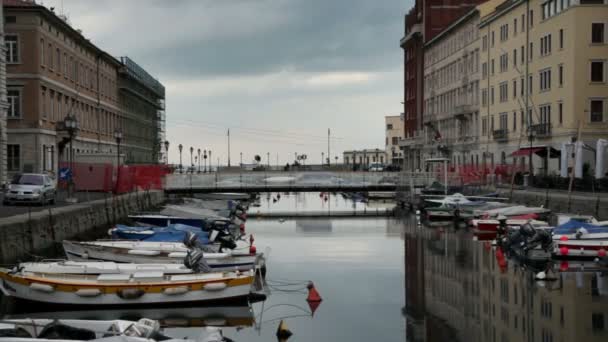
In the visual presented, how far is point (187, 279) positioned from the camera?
22.3 metres

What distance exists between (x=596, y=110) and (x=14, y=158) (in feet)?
147

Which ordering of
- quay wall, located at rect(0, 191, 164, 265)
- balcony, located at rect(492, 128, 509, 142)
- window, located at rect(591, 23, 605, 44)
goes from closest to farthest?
quay wall, located at rect(0, 191, 164, 265), window, located at rect(591, 23, 605, 44), balcony, located at rect(492, 128, 509, 142)

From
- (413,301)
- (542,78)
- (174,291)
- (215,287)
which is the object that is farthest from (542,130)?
(174,291)

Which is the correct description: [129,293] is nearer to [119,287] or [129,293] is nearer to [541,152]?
[119,287]

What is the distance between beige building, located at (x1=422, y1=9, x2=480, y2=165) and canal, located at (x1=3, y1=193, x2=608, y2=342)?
178ft

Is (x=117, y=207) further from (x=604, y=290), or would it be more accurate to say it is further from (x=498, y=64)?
(x=498, y=64)

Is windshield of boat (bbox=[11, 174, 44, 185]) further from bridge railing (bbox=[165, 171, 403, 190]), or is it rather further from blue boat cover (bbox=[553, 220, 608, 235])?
bridge railing (bbox=[165, 171, 403, 190])

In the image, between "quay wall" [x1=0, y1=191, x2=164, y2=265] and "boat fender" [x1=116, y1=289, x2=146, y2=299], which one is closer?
"boat fender" [x1=116, y1=289, x2=146, y2=299]

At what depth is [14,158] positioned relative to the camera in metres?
59.0

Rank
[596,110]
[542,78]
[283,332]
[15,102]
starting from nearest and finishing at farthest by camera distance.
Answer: [283,332], [15,102], [596,110], [542,78]

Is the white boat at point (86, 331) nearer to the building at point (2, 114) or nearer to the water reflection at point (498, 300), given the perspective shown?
the water reflection at point (498, 300)

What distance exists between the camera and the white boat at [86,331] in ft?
46.2

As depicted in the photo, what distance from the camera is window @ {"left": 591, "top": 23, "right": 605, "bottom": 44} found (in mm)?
60500

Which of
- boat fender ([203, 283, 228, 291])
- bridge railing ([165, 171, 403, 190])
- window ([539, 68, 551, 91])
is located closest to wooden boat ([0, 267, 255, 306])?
boat fender ([203, 283, 228, 291])
